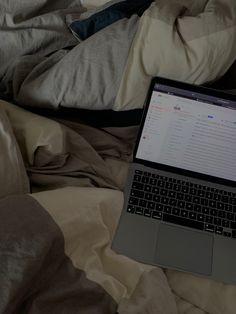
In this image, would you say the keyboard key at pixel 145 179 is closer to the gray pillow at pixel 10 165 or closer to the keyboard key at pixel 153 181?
the keyboard key at pixel 153 181

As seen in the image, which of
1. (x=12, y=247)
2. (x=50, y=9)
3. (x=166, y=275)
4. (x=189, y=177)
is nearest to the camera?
(x=12, y=247)

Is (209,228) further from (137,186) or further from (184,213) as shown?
(137,186)

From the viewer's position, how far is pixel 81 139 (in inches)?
36.6

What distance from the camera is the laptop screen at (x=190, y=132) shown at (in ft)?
2.95

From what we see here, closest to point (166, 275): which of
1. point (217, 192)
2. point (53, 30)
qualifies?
point (217, 192)

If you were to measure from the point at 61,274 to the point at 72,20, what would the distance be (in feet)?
1.94

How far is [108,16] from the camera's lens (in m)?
0.99

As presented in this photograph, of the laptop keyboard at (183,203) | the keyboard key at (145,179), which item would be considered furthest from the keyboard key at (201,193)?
the keyboard key at (145,179)

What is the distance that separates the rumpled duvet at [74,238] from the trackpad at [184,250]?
0.8 inches

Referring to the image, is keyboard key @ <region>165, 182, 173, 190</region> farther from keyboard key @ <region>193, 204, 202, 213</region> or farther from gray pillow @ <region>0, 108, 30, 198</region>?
gray pillow @ <region>0, 108, 30, 198</region>

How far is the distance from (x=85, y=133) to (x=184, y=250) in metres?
0.31

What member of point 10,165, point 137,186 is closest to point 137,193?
point 137,186

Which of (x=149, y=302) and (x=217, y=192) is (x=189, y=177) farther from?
(x=149, y=302)

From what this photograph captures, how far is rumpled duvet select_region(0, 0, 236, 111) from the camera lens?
909 millimetres
